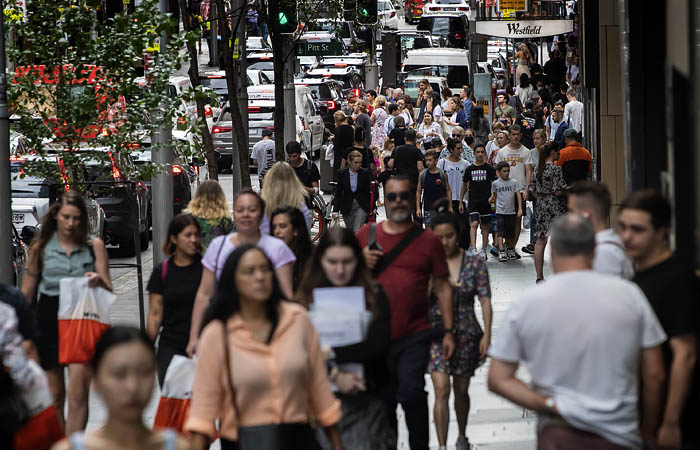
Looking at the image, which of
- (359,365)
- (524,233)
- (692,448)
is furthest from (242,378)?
(524,233)

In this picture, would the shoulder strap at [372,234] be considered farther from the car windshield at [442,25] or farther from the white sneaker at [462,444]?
the car windshield at [442,25]

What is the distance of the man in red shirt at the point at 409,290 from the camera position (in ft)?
24.3

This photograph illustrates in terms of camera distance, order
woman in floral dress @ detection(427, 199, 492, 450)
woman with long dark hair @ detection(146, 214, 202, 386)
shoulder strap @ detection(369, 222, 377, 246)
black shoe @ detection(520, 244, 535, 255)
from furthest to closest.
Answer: black shoe @ detection(520, 244, 535, 255), woman in floral dress @ detection(427, 199, 492, 450), woman with long dark hair @ detection(146, 214, 202, 386), shoulder strap @ detection(369, 222, 377, 246)

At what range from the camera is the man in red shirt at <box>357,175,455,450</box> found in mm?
7422

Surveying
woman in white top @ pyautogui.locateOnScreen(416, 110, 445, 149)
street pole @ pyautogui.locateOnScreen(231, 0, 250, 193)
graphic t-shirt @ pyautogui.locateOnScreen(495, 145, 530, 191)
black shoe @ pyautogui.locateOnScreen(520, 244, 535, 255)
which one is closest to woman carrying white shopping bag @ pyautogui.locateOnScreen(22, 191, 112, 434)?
street pole @ pyautogui.locateOnScreen(231, 0, 250, 193)

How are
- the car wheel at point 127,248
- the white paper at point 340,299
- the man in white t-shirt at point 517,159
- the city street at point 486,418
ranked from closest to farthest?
1. the white paper at point 340,299
2. the city street at point 486,418
3. the man in white t-shirt at point 517,159
4. the car wheel at point 127,248

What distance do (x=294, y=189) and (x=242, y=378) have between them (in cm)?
550

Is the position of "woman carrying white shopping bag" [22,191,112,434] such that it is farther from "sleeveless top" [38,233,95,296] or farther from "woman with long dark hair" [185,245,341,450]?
"woman with long dark hair" [185,245,341,450]

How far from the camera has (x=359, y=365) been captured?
6215 mm

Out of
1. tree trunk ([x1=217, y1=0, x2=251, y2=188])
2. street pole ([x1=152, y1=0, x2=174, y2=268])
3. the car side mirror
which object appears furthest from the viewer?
tree trunk ([x1=217, y1=0, x2=251, y2=188])

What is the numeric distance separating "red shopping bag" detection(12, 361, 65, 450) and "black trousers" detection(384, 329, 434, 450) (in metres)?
2.48

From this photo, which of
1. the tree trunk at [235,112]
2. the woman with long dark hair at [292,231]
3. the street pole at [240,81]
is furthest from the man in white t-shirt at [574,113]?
the woman with long dark hair at [292,231]

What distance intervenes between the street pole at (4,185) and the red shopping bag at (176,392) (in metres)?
2.79

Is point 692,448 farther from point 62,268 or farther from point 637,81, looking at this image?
point 62,268
